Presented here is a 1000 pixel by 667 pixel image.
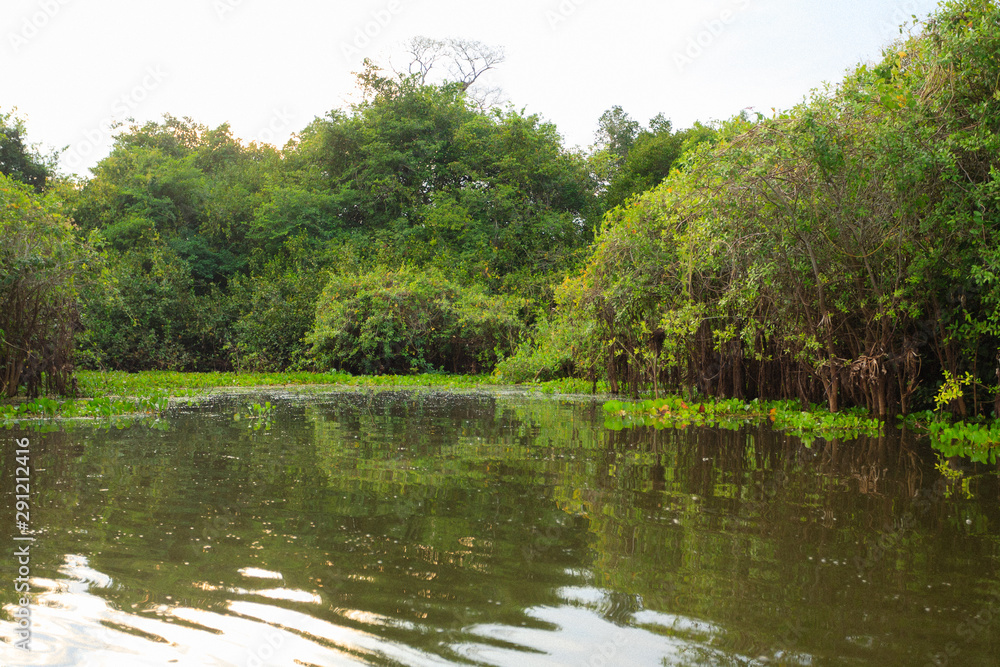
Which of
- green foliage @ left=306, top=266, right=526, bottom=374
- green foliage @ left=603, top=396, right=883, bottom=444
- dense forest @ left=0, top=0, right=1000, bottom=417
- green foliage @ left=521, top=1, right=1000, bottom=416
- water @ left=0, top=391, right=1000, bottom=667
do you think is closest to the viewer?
water @ left=0, top=391, right=1000, bottom=667

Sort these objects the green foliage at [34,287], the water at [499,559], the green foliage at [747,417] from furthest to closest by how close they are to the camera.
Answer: the green foliage at [34,287]
the green foliage at [747,417]
the water at [499,559]

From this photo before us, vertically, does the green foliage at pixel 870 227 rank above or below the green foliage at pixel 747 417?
above

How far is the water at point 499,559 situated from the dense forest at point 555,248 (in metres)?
3.70

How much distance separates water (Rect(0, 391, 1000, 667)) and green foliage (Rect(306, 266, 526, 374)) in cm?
1753

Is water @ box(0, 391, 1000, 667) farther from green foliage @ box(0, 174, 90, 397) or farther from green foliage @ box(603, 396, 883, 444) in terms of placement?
green foliage @ box(0, 174, 90, 397)

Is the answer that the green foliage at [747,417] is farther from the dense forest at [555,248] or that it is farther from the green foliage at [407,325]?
the green foliage at [407,325]

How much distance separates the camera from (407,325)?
25.7m

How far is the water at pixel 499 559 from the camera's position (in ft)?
9.12

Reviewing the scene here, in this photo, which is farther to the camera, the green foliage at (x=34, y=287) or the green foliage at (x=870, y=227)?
the green foliage at (x=34, y=287)

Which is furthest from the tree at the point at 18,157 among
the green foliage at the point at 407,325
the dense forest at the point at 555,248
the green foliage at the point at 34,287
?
the green foliage at the point at 34,287

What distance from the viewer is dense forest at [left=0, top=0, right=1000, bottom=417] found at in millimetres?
9422

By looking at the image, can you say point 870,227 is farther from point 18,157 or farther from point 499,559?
point 18,157

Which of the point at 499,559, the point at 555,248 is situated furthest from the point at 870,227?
the point at 555,248

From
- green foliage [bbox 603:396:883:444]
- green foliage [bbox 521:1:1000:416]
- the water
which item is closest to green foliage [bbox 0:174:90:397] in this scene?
the water
